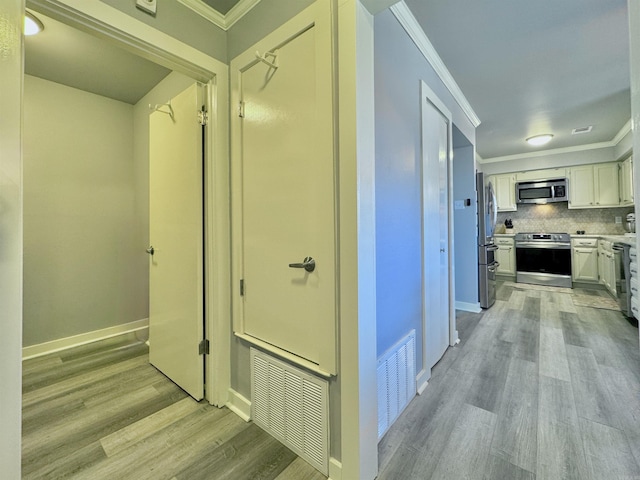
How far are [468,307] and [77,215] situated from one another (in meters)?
4.76

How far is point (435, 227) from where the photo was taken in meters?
2.23

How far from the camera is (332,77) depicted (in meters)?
1.15

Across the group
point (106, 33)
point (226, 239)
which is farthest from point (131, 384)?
point (106, 33)

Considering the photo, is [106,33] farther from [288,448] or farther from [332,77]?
[288,448]

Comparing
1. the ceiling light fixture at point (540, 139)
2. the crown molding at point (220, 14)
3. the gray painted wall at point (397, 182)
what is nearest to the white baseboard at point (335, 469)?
the gray painted wall at point (397, 182)

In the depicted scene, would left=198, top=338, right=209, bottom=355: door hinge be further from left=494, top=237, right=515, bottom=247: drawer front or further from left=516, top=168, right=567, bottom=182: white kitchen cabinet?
left=516, top=168, right=567, bottom=182: white kitchen cabinet

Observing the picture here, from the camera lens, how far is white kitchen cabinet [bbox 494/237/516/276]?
215 inches

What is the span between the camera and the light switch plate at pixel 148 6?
132 centimetres

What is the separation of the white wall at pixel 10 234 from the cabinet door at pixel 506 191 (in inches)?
270

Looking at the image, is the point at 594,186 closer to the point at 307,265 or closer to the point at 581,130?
the point at 581,130

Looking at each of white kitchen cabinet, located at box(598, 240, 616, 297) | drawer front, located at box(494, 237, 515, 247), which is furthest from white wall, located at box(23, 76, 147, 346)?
drawer front, located at box(494, 237, 515, 247)

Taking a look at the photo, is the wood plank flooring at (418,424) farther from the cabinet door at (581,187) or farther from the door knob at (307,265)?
the cabinet door at (581,187)

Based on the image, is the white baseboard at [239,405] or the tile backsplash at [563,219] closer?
the white baseboard at [239,405]

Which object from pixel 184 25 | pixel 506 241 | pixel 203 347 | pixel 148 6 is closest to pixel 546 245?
pixel 506 241
